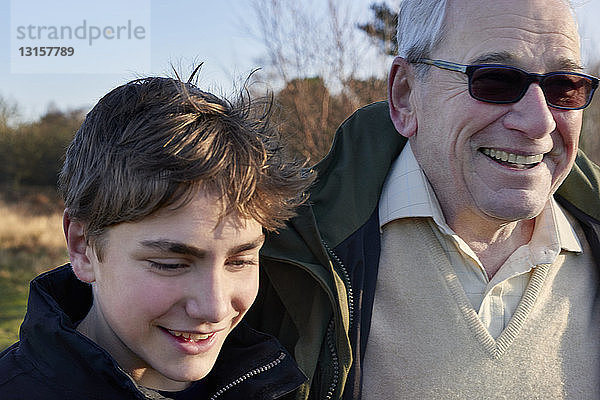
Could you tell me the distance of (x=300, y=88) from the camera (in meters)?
8.77

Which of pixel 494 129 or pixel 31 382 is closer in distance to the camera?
pixel 31 382

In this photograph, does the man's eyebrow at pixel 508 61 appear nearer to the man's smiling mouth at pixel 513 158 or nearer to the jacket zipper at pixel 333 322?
the man's smiling mouth at pixel 513 158

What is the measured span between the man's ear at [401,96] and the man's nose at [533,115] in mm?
400

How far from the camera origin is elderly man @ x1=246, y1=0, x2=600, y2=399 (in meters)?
2.15

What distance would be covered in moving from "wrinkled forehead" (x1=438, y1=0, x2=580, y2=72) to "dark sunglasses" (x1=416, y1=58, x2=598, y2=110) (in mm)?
36

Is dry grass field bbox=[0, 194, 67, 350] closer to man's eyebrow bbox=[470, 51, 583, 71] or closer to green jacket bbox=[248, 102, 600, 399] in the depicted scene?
green jacket bbox=[248, 102, 600, 399]

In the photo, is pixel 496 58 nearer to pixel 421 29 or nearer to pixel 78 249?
pixel 421 29

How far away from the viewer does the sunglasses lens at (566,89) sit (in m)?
2.19

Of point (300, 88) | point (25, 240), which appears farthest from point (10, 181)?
point (300, 88)

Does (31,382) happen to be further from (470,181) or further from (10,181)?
(10,181)

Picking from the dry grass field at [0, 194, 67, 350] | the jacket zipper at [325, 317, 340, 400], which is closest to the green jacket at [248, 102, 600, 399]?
the jacket zipper at [325, 317, 340, 400]

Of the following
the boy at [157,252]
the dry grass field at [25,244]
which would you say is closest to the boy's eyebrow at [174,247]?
the boy at [157,252]

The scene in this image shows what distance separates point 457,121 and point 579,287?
2.49 ft

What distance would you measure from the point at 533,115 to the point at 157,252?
4.42ft
